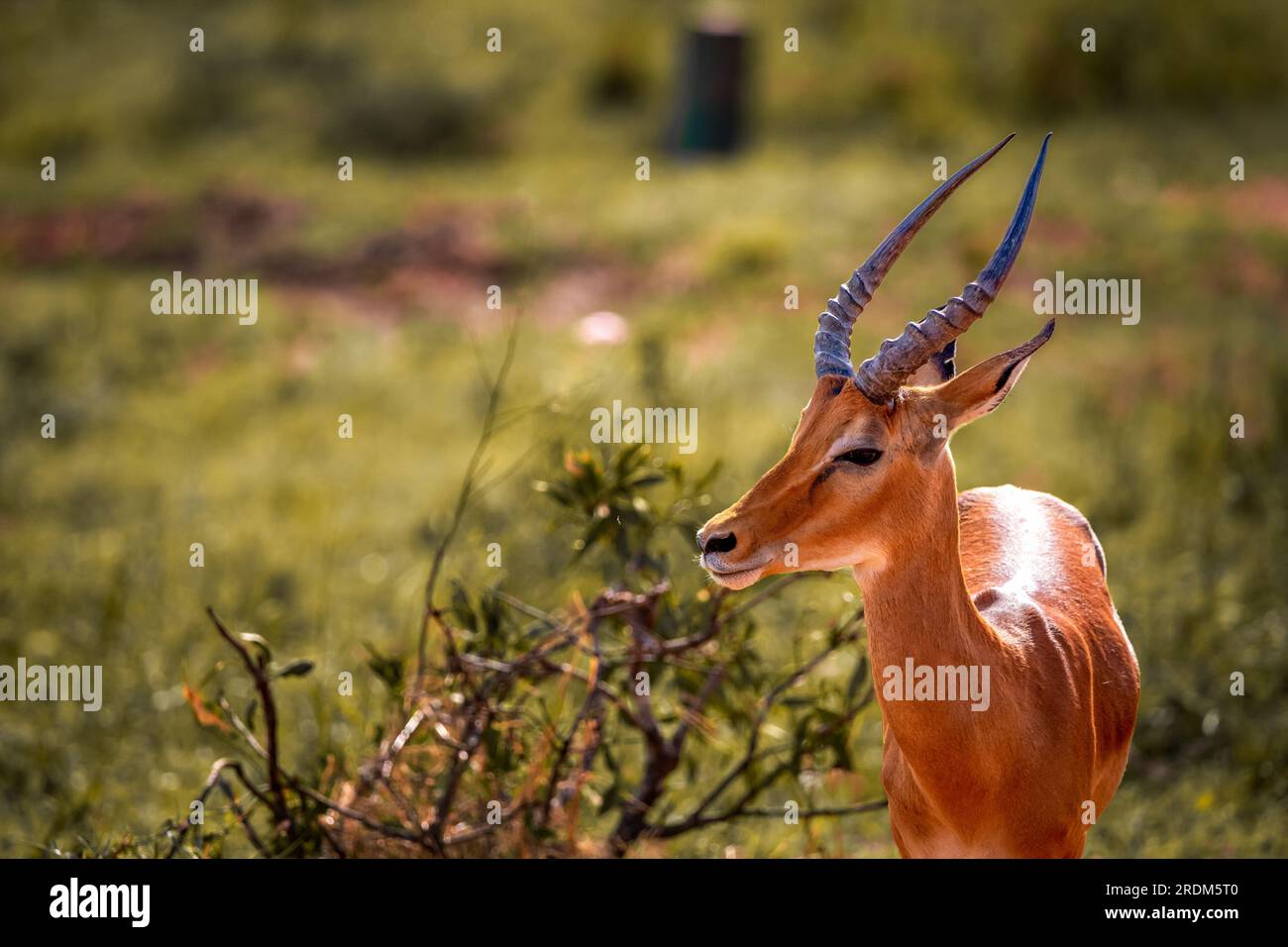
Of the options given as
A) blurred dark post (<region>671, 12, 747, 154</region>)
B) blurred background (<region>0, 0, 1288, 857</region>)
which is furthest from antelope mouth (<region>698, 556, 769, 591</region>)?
blurred dark post (<region>671, 12, 747, 154</region>)

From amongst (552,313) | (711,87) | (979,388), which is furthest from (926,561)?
(711,87)

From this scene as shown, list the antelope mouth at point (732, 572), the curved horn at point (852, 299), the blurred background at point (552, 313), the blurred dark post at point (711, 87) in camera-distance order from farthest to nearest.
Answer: the blurred dark post at point (711, 87) → the blurred background at point (552, 313) → the curved horn at point (852, 299) → the antelope mouth at point (732, 572)

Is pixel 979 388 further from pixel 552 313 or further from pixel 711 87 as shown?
pixel 711 87

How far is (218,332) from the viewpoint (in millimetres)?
12750

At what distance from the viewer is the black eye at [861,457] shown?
3.46 m

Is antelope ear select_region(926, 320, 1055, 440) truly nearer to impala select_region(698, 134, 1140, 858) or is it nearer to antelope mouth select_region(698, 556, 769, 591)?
impala select_region(698, 134, 1140, 858)

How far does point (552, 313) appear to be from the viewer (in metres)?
12.5

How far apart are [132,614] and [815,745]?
454 centimetres

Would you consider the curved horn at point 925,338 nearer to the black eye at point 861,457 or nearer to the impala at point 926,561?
the impala at point 926,561

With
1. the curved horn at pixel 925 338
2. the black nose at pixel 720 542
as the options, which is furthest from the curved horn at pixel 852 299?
the black nose at pixel 720 542

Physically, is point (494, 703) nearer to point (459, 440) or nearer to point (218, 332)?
point (459, 440)

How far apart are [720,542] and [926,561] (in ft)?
1.58

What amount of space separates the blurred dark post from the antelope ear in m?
12.2

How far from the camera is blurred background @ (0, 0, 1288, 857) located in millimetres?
6832
